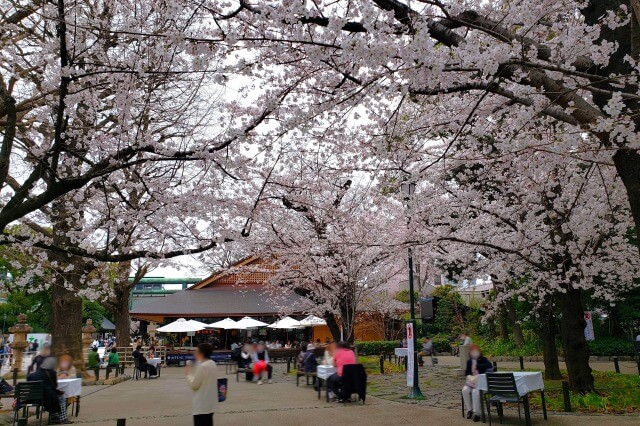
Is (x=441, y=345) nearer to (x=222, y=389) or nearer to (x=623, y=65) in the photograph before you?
(x=222, y=389)

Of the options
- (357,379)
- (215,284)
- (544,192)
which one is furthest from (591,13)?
(215,284)

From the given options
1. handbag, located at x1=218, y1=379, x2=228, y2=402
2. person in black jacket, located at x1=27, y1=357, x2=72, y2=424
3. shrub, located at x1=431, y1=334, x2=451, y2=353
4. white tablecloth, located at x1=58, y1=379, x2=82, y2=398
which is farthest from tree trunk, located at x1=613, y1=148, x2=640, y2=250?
shrub, located at x1=431, y1=334, x2=451, y2=353

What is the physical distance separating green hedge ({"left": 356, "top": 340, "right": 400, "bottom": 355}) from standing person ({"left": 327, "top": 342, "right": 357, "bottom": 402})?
18.2 metres

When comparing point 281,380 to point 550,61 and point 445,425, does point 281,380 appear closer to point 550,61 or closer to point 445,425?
point 445,425

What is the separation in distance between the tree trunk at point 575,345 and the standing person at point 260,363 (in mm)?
9786

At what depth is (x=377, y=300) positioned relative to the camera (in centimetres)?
2812

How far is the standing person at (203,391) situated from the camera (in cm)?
666

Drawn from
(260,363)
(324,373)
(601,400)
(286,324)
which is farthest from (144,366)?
(601,400)

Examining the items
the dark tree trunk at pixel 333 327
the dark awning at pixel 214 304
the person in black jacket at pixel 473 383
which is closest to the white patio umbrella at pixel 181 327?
the dark awning at pixel 214 304

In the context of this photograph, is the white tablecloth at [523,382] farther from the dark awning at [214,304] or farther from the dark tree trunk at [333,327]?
the dark awning at [214,304]

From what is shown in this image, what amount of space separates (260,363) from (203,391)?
11180 mm

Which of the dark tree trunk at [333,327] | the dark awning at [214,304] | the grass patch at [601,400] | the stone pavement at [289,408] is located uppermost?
the dark awning at [214,304]

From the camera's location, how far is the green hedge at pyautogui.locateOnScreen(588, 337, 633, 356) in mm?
22500

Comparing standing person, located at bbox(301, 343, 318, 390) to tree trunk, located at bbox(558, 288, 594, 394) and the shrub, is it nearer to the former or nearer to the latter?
tree trunk, located at bbox(558, 288, 594, 394)
